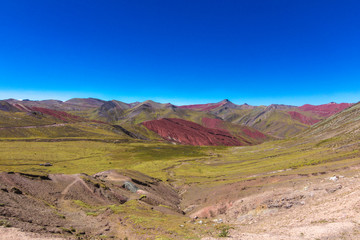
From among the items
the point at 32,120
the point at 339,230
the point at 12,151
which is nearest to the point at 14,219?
the point at 339,230

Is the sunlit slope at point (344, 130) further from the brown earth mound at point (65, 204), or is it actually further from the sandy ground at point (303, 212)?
the brown earth mound at point (65, 204)

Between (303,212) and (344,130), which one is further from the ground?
(344,130)

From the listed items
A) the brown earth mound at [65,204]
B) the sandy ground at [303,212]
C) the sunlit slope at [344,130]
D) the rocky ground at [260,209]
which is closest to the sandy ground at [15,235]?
the rocky ground at [260,209]

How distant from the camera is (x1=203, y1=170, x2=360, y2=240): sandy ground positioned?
20.9 meters

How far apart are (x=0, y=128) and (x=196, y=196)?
16275 cm

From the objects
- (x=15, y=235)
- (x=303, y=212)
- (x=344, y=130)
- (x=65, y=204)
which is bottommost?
(x=65, y=204)

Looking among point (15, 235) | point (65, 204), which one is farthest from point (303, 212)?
point (65, 204)

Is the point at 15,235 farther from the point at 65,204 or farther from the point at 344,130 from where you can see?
the point at 344,130

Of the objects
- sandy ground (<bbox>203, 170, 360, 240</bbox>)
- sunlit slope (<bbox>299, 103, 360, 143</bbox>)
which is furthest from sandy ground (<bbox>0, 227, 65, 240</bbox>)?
sunlit slope (<bbox>299, 103, 360, 143</bbox>)

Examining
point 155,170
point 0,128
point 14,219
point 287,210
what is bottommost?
point 155,170

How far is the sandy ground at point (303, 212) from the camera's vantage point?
20.9m

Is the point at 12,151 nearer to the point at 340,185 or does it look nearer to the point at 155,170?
the point at 155,170

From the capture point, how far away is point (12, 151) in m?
100

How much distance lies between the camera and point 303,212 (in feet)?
89.2
